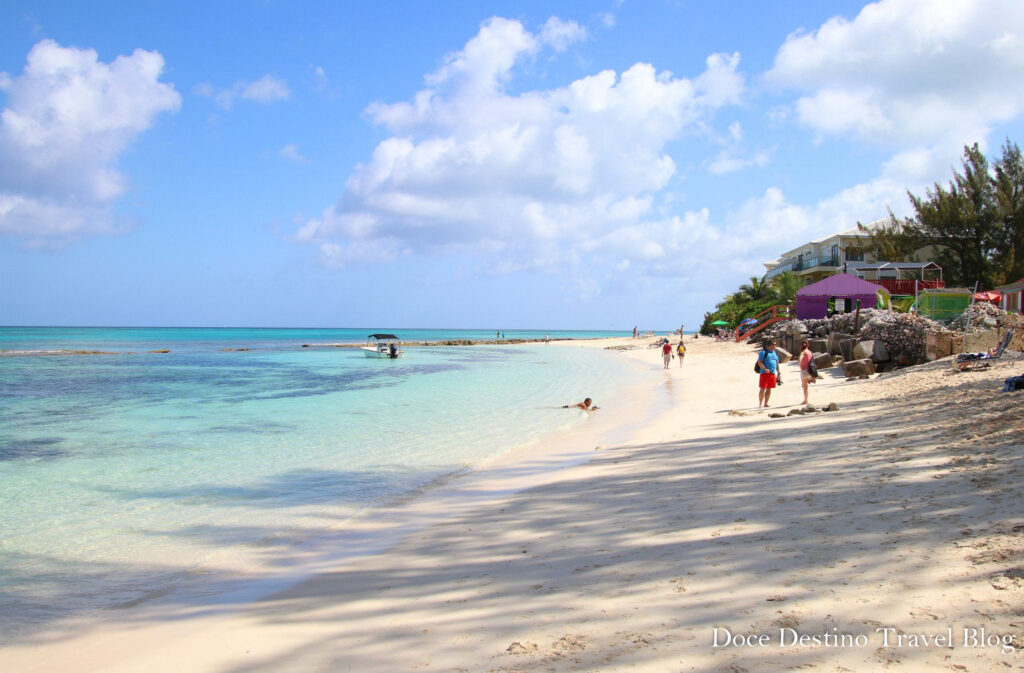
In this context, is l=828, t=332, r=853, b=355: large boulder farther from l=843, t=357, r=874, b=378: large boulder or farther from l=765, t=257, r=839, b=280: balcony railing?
l=765, t=257, r=839, b=280: balcony railing

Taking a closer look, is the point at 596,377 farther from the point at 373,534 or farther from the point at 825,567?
the point at 825,567

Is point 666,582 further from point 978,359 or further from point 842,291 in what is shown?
point 842,291

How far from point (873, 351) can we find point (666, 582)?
17.1 m

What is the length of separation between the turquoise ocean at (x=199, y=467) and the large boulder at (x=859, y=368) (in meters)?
7.32

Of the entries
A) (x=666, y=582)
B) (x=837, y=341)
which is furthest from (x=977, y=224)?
(x=666, y=582)

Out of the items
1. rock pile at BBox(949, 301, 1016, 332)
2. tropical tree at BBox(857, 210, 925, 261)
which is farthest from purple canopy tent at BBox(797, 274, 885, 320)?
rock pile at BBox(949, 301, 1016, 332)

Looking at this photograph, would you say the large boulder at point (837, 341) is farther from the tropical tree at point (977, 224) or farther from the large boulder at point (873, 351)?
the tropical tree at point (977, 224)

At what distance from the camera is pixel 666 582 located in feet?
14.6

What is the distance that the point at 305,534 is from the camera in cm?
712

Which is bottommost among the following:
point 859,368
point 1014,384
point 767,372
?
point 859,368

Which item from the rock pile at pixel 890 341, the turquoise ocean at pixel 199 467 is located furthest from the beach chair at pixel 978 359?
the turquoise ocean at pixel 199 467

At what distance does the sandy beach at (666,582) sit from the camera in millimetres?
3488

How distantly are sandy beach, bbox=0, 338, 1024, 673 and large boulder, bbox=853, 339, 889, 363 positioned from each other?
10.8 m

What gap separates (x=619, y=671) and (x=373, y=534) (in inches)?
165
